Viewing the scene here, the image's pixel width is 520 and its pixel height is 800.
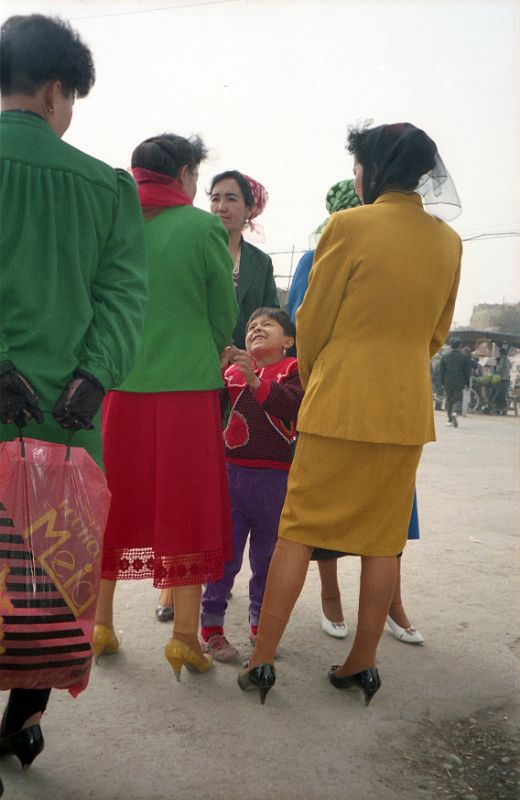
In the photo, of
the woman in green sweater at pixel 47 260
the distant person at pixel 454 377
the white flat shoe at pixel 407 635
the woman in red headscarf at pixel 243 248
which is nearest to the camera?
the woman in green sweater at pixel 47 260

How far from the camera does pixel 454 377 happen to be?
14977mm

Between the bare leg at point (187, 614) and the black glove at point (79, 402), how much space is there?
0.95m

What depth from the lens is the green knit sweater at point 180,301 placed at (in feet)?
8.05

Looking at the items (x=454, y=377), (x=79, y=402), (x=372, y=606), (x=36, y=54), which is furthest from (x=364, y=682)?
(x=454, y=377)

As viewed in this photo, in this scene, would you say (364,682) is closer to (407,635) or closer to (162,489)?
(407,635)

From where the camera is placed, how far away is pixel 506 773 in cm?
202

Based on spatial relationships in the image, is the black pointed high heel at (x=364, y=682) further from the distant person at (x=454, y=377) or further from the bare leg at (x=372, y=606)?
the distant person at (x=454, y=377)

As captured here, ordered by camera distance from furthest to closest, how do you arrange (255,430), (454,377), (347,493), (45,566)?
(454,377) < (255,430) < (347,493) < (45,566)

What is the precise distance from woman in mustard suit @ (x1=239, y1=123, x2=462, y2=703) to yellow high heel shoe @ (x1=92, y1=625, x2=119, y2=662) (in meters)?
0.55

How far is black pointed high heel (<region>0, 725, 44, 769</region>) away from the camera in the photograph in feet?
5.99

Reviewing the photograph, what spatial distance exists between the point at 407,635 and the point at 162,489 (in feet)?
4.14


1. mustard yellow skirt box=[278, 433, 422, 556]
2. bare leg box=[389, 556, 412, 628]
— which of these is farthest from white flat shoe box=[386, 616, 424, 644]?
mustard yellow skirt box=[278, 433, 422, 556]

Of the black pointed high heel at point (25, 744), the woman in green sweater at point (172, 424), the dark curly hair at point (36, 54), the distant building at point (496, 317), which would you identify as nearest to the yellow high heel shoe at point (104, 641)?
the woman in green sweater at point (172, 424)

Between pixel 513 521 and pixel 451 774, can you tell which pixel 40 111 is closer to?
pixel 451 774
